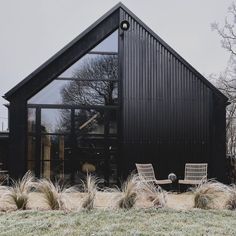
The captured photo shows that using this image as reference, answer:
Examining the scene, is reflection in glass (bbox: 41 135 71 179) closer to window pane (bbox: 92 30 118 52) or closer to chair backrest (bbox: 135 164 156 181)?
chair backrest (bbox: 135 164 156 181)

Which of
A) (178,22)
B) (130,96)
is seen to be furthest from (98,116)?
(178,22)

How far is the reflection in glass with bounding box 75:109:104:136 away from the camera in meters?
11.3

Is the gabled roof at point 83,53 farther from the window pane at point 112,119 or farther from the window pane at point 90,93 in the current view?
the window pane at point 112,119

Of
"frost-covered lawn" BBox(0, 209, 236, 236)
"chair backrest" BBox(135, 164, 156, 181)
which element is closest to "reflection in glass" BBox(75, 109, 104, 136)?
"chair backrest" BBox(135, 164, 156, 181)

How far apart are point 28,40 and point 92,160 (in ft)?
20.9

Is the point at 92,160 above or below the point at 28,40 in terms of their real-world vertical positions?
below

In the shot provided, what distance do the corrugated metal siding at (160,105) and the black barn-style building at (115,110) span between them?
3cm

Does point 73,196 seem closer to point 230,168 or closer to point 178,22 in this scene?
point 230,168

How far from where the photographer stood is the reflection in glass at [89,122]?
11281 mm

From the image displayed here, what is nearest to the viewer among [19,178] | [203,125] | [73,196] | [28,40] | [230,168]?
[73,196]

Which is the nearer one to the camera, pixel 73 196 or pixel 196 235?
pixel 196 235

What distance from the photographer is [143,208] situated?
7.12m

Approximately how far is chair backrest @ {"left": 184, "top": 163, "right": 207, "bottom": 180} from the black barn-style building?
0.21m

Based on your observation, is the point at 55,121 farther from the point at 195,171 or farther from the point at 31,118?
the point at 195,171
